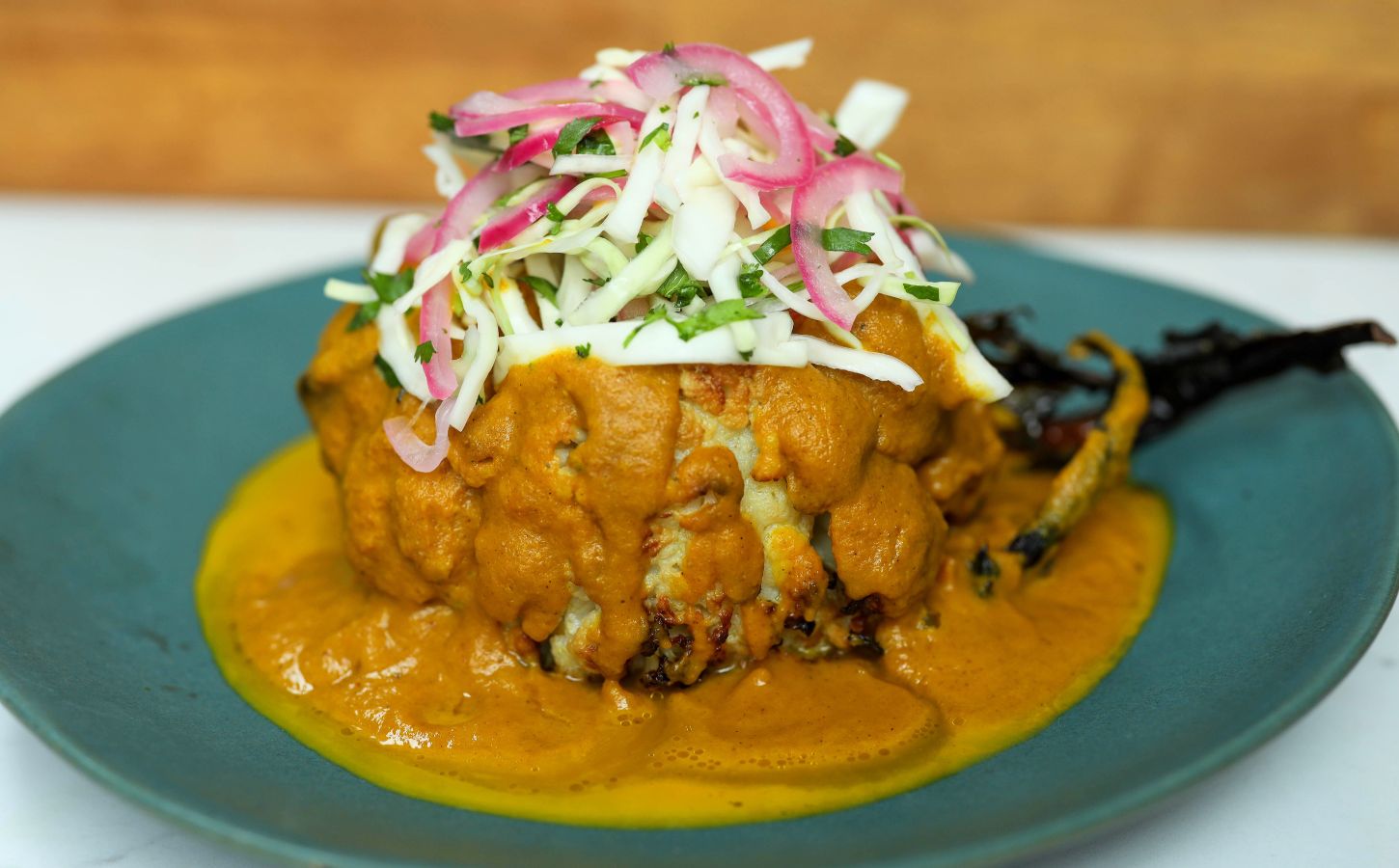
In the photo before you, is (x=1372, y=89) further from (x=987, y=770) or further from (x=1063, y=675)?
(x=987, y=770)

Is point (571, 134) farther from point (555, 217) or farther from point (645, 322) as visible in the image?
point (645, 322)

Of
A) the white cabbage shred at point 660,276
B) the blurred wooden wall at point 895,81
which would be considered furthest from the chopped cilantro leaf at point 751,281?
the blurred wooden wall at point 895,81

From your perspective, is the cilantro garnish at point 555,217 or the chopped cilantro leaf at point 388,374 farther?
the chopped cilantro leaf at point 388,374

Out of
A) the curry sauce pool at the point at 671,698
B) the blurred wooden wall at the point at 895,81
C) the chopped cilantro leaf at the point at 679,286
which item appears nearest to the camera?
the curry sauce pool at the point at 671,698

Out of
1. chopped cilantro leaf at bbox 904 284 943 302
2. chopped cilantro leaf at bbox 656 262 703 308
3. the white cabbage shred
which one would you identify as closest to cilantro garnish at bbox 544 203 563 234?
the white cabbage shred

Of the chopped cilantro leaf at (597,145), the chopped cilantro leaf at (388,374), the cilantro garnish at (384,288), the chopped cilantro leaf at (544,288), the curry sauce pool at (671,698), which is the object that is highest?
the chopped cilantro leaf at (597,145)

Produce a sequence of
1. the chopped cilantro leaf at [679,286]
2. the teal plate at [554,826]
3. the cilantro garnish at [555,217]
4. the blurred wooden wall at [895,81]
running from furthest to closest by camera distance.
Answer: the blurred wooden wall at [895,81] < the cilantro garnish at [555,217] < the chopped cilantro leaf at [679,286] < the teal plate at [554,826]

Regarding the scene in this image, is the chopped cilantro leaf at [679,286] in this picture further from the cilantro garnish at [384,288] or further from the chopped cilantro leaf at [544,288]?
the cilantro garnish at [384,288]
